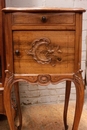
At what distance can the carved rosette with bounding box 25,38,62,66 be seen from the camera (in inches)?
39.3

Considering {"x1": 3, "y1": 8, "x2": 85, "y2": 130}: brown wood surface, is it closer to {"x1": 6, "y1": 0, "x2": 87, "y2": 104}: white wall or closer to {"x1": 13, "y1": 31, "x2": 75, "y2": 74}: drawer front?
{"x1": 13, "y1": 31, "x2": 75, "y2": 74}: drawer front

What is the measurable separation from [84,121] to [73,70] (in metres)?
0.62

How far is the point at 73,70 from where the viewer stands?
103 centimetres

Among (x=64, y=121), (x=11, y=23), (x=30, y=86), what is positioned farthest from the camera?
(x=30, y=86)

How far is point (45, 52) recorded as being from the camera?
1.01 metres

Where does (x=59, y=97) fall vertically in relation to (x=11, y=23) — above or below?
below

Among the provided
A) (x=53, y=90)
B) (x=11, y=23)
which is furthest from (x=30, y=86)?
(x=11, y=23)

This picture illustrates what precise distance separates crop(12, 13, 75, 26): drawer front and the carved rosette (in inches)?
3.5

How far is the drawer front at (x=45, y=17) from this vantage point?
0.97 meters

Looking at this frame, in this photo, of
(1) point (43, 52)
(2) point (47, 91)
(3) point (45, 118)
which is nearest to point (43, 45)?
(1) point (43, 52)

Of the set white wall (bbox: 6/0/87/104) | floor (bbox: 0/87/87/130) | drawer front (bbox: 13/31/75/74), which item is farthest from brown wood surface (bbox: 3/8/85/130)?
white wall (bbox: 6/0/87/104)

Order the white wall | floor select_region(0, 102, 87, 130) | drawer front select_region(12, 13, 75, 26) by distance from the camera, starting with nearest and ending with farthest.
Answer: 1. drawer front select_region(12, 13, 75, 26)
2. floor select_region(0, 102, 87, 130)
3. the white wall

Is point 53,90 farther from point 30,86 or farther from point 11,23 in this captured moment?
point 11,23

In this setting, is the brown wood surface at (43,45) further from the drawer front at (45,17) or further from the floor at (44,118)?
the floor at (44,118)
